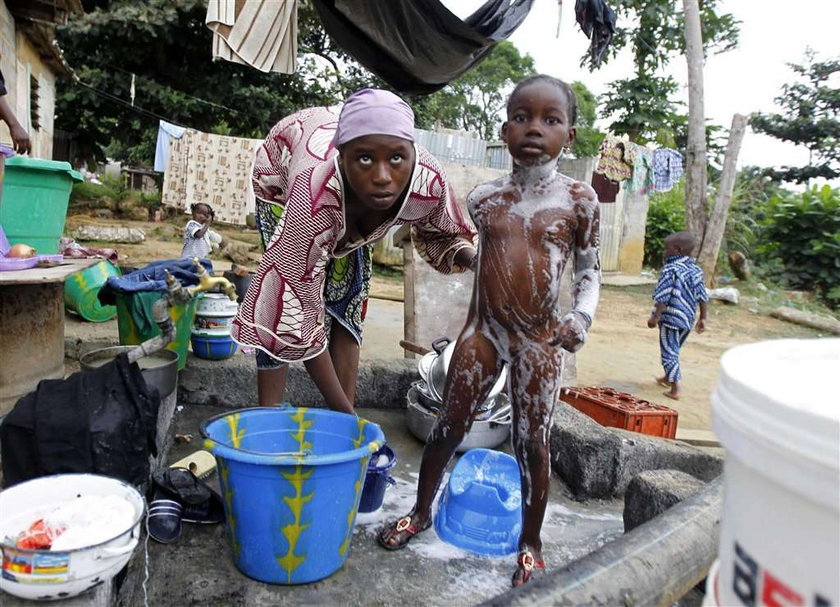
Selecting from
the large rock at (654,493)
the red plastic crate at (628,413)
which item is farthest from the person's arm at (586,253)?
the red plastic crate at (628,413)

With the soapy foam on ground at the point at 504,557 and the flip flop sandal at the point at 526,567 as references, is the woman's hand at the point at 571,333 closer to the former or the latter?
the flip flop sandal at the point at 526,567

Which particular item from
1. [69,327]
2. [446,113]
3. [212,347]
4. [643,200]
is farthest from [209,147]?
[446,113]

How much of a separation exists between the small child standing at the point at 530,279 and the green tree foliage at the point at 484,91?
2669 cm

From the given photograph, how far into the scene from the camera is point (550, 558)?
2270mm

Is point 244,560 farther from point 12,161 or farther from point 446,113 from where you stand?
point 446,113

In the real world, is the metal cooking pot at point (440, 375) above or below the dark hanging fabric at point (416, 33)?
below

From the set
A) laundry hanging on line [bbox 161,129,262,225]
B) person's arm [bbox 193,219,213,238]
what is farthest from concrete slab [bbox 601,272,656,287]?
person's arm [bbox 193,219,213,238]

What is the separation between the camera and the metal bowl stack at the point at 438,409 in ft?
10.0

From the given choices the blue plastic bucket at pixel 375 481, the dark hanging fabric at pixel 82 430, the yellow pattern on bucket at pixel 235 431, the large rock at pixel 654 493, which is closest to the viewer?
the dark hanging fabric at pixel 82 430

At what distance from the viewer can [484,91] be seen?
A: 95.8 ft

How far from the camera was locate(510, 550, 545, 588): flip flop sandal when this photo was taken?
1.97 metres

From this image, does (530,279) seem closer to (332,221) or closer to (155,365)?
(332,221)

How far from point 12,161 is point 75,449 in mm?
1760

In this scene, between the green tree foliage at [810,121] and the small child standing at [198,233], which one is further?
the green tree foliage at [810,121]
